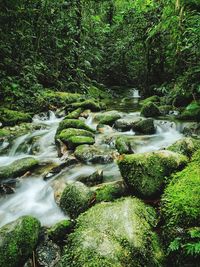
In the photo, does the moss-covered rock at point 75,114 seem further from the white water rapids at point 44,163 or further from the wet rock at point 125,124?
the wet rock at point 125,124

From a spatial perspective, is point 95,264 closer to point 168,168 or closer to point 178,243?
point 178,243

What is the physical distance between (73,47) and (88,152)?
1074 centimetres

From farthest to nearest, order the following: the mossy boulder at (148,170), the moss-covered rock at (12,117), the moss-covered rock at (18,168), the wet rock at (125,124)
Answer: the moss-covered rock at (12,117), the wet rock at (125,124), the moss-covered rock at (18,168), the mossy boulder at (148,170)

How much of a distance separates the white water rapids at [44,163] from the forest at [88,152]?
0.02 meters

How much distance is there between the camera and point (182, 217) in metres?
2.62

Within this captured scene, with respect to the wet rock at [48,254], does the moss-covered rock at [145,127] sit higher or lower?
higher

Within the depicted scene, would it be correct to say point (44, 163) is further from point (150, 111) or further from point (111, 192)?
point (150, 111)

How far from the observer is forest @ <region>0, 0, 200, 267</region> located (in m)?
2.64

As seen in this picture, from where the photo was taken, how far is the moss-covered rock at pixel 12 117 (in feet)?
28.6

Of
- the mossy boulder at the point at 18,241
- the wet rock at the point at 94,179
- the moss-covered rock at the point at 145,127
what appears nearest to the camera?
the mossy boulder at the point at 18,241

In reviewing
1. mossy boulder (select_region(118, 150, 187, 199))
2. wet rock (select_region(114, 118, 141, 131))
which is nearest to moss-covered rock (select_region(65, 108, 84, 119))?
wet rock (select_region(114, 118, 141, 131))

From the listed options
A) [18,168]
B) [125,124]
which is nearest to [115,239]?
[18,168]

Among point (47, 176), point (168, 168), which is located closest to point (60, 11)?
point (47, 176)

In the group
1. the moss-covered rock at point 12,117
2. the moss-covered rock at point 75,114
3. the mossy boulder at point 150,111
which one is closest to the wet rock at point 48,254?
the moss-covered rock at point 12,117
